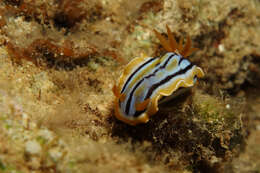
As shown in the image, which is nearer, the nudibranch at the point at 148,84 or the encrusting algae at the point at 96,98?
the encrusting algae at the point at 96,98

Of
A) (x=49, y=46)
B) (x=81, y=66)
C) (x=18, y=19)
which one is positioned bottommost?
(x=81, y=66)

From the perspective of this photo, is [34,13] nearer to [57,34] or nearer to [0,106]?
[57,34]

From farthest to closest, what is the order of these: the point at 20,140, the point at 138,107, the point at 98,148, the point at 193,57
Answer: the point at 193,57, the point at 138,107, the point at 98,148, the point at 20,140

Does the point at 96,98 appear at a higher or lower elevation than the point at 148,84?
lower

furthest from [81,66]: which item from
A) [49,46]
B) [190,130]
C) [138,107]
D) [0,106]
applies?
[190,130]

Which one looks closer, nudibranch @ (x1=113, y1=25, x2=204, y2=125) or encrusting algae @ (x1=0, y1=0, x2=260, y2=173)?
encrusting algae @ (x1=0, y1=0, x2=260, y2=173)

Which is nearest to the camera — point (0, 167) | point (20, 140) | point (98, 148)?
point (0, 167)

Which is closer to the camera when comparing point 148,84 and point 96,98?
point 148,84

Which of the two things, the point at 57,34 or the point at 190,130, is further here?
the point at 57,34
